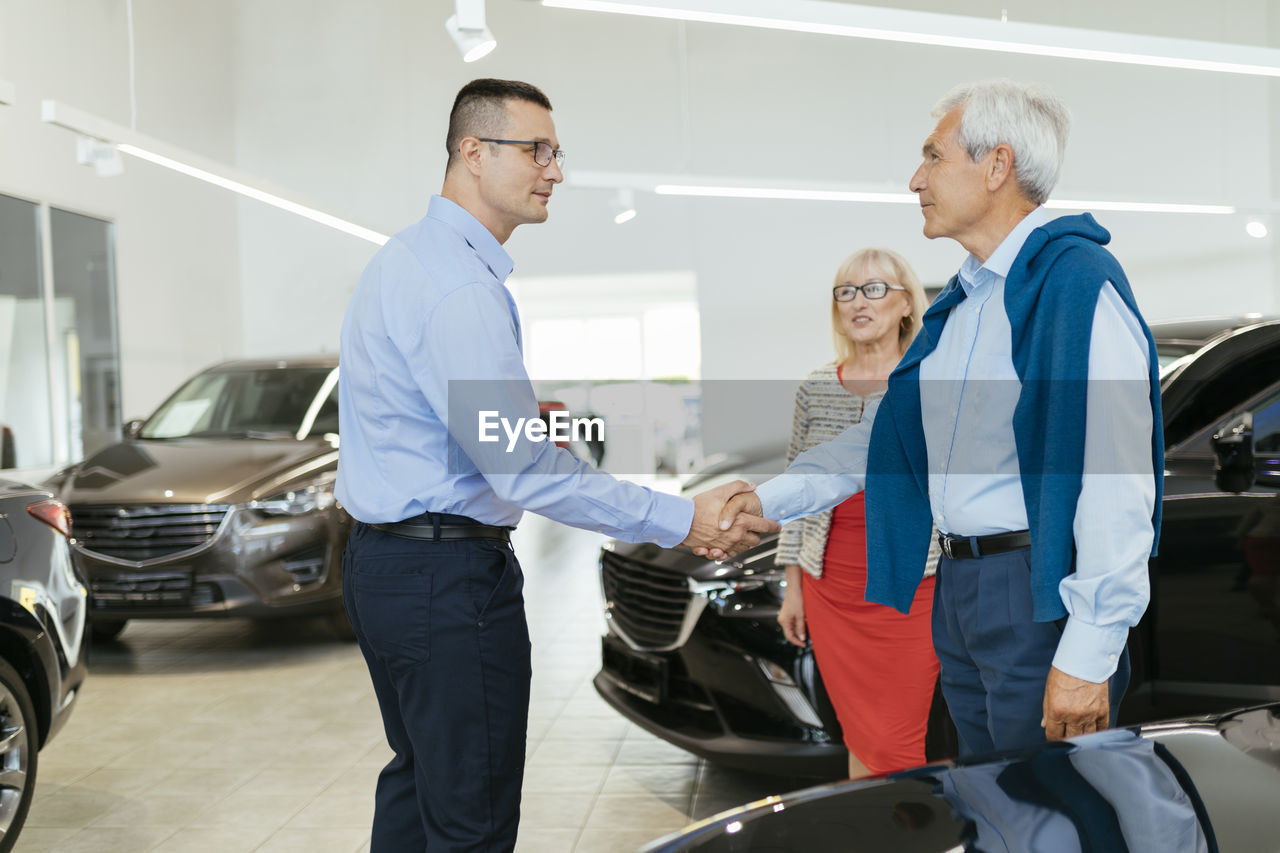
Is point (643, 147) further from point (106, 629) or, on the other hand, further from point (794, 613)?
point (794, 613)

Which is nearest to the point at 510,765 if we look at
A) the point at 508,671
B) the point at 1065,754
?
the point at 508,671

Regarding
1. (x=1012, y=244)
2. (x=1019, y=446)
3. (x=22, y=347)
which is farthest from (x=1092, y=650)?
(x=22, y=347)

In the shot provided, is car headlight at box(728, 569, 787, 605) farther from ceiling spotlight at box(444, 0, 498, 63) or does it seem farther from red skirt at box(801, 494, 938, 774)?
ceiling spotlight at box(444, 0, 498, 63)

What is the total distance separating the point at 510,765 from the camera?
182 cm

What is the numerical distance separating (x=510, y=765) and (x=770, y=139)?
34.1 ft

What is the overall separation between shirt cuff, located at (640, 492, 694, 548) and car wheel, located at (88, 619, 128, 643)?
13.4 ft

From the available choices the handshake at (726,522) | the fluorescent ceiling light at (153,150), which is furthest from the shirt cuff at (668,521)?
the fluorescent ceiling light at (153,150)

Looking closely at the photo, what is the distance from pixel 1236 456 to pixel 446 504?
6.24 feet

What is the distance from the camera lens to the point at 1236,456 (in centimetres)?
261

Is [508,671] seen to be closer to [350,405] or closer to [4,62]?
[350,405]

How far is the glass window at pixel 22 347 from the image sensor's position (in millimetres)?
8141

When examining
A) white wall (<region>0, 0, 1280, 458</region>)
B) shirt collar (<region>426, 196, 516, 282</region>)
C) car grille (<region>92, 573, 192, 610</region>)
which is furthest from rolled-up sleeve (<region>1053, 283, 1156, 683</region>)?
white wall (<region>0, 0, 1280, 458</region>)

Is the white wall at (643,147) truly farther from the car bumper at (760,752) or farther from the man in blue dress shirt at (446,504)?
the man in blue dress shirt at (446,504)

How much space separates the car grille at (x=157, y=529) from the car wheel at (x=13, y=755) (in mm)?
2156
